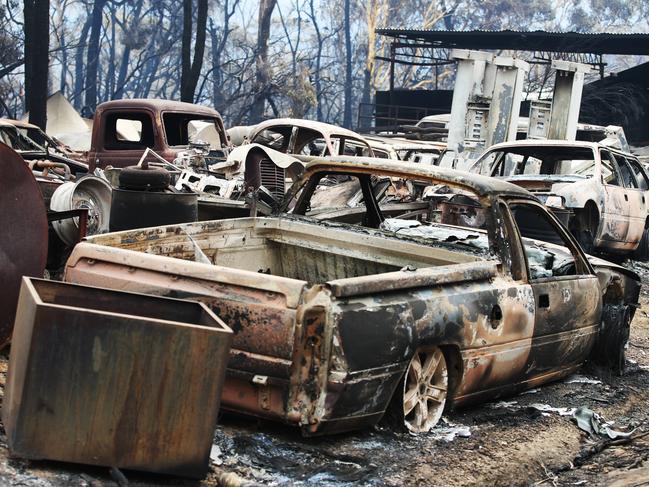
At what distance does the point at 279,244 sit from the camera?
727cm

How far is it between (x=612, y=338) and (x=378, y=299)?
3.10 meters

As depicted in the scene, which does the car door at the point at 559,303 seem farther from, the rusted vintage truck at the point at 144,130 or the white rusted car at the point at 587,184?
the rusted vintage truck at the point at 144,130

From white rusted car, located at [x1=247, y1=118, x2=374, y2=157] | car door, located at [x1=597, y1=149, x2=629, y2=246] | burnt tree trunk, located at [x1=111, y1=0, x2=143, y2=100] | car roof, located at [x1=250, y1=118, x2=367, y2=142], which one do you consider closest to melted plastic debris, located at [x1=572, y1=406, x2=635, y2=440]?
car door, located at [x1=597, y1=149, x2=629, y2=246]

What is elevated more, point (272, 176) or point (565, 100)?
point (565, 100)

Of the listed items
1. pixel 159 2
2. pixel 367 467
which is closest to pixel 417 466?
pixel 367 467

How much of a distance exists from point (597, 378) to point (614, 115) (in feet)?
88.1

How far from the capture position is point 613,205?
13.6 m

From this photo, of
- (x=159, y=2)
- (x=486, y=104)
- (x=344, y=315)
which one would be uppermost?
(x=159, y=2)


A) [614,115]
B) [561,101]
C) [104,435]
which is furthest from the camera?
[614,115]

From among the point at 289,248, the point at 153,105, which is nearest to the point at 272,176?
the point at 153,105

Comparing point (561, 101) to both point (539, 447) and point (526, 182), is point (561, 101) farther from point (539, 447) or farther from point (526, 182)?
point (539, 447)

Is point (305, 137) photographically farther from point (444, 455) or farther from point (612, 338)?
point (444, 455)

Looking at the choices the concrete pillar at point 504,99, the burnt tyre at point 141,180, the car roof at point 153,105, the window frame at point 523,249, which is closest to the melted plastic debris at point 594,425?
the window frame at point 523,249

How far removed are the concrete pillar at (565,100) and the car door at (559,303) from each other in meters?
14.5
